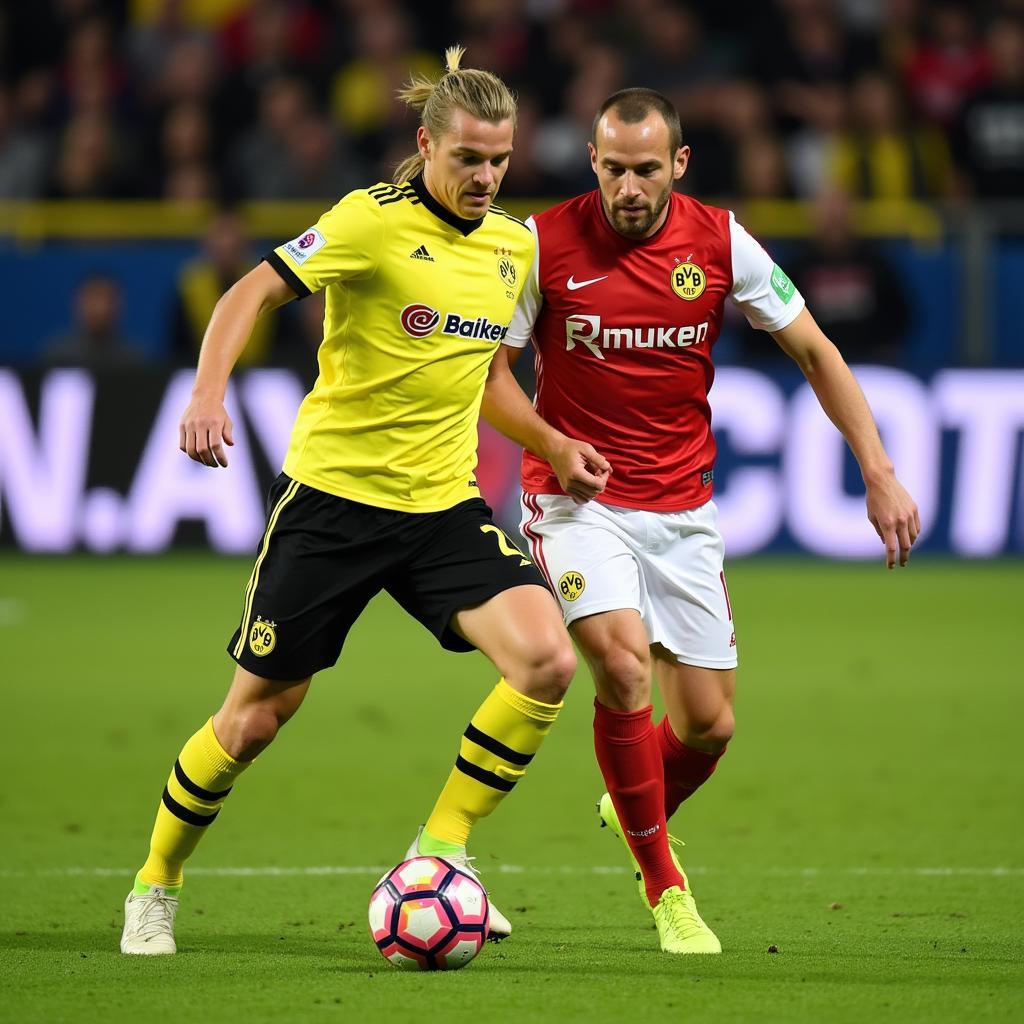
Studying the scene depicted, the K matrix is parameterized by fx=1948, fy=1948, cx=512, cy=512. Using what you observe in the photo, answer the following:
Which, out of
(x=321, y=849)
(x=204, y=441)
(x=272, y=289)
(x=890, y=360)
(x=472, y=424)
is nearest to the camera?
(x=204, y=441)

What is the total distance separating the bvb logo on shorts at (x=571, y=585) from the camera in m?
5.26

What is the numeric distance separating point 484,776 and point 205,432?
118 centimetres

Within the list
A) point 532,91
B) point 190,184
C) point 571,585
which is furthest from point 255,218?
point 571,585

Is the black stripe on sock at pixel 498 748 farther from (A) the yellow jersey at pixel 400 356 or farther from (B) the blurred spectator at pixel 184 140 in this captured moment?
(B) the blurred spectator at pixel 184 140

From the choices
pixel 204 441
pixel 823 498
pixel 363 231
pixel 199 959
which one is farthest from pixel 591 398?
pixel 823 498

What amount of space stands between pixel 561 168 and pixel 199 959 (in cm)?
1110

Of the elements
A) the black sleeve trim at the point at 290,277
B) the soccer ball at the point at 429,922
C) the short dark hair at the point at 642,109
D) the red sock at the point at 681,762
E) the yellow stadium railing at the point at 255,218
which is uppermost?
the short dark hair at the point at 642,109

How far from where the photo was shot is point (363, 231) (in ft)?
16.3

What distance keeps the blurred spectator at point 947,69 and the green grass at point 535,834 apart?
4.81m

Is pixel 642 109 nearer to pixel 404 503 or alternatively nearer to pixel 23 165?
pixel 404 503

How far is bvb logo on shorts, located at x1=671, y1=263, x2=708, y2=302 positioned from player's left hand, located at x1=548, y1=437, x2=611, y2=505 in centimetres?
55

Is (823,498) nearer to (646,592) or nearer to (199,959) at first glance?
(646,592)

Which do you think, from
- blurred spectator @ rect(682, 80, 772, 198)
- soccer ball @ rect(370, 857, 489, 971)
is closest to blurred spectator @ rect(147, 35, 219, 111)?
blurred spectator @ rect(682, 80, 772, 198)

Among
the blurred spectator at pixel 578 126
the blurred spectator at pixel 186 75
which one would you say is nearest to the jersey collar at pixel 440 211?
the blurred spectator at pixel 578 126
